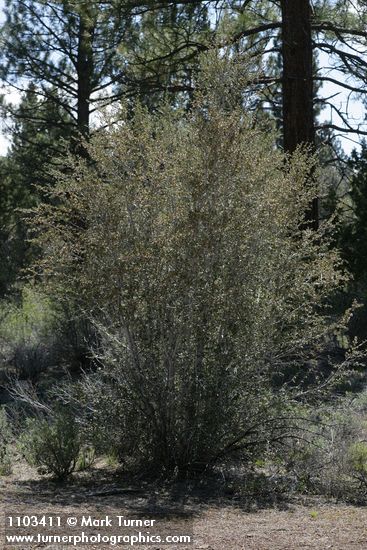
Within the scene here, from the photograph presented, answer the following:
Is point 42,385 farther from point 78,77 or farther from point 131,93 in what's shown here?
point 78,77

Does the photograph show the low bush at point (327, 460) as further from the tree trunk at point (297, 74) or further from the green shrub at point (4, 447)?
the tree trunk at point (297, 74)

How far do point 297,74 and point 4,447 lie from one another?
7751mm

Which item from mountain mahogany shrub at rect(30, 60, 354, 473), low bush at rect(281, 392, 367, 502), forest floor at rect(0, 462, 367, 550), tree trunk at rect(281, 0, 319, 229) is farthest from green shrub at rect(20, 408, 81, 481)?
tree trunk at rect(281, 0, 319, 229)

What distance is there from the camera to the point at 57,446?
7.85 metres

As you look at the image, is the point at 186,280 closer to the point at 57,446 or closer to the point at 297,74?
the point at 57,446

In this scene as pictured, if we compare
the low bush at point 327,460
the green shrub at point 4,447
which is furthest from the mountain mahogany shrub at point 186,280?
the green shrub at point 4,447

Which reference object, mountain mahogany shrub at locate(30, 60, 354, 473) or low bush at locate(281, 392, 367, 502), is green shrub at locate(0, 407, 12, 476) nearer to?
mountain mahogany shrub at locate(30, 60, 354, 473)

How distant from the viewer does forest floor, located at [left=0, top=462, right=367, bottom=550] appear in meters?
5.61

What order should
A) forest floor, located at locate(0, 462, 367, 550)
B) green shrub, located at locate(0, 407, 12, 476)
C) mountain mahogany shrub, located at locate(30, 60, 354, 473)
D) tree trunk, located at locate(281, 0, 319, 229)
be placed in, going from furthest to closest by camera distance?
tree trunk, located at locate(281, 0, 319, 229), green shrub, located at locate(0, 407, 12, 476), mountain mahogany shrub, located at locate(30, 60, 354, 473), forest floor, located at locate(0, 462, 367, 550)

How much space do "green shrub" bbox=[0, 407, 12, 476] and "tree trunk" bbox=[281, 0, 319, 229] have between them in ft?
20.7

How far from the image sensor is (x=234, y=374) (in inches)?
297

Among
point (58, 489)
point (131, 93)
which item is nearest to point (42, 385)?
point (131, 93)

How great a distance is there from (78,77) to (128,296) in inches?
482

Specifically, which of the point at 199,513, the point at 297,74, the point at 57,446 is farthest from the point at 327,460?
the point at 297,74
